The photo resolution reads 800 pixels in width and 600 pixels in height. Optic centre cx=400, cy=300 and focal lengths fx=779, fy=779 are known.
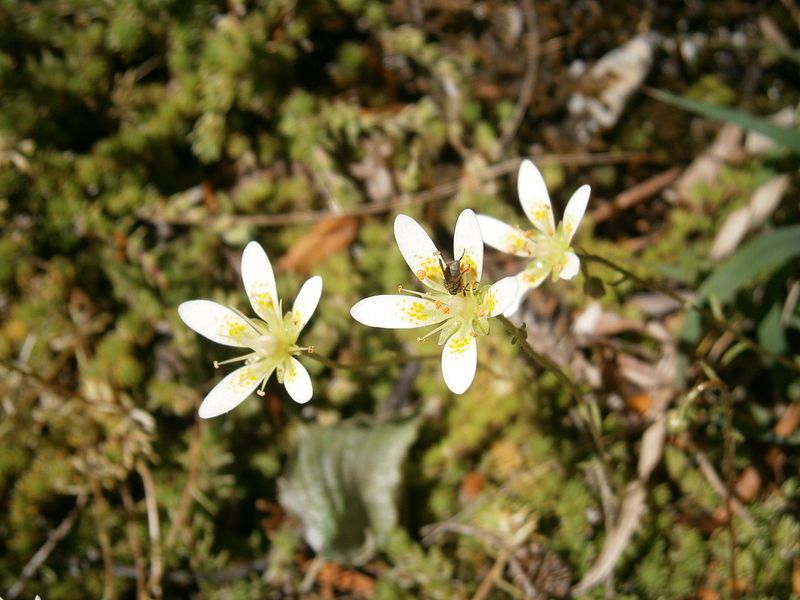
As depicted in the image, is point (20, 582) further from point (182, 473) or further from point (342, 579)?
point (342, 579)

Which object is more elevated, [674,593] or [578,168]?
[578,168]

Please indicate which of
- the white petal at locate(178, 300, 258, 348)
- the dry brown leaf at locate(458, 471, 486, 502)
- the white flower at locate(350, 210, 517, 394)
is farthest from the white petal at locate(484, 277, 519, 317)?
the dry brown leaf at locate(458, 471, 486, 502)

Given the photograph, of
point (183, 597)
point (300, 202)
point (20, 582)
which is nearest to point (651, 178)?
point (300, 202)

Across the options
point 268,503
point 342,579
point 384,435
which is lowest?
point 342,579

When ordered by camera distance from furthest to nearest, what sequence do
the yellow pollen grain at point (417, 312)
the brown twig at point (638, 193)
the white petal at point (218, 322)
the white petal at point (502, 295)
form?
the brown twig at point (638, 193), the white petal at point (218, 322), the yellow pollen grain at point (417, 312), the white petal at point (502, 295)

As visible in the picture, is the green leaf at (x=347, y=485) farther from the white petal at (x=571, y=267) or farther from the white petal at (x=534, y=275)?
the white petal at (x=571, y=267)

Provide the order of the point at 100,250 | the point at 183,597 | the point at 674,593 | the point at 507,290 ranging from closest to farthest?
1. the point at 507,290
2. the point at 674,593
3. the point at 183,597
4. the point at 100,250

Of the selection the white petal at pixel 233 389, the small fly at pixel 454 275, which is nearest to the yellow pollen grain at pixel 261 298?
the white petal at pixel 233 389

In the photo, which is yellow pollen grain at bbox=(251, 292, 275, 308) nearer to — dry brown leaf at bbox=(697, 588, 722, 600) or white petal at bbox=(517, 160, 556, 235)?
white petal at bbox=(517, 160, 556, 235)
